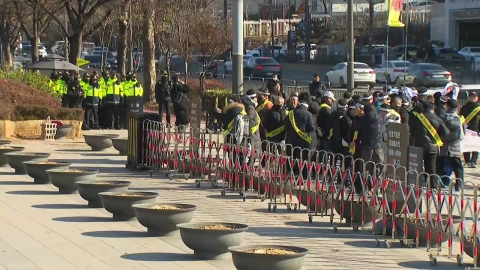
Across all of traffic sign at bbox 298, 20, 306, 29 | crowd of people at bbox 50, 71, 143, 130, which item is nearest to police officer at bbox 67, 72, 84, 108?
crowd of people at bbox 50, 71, 143, 130

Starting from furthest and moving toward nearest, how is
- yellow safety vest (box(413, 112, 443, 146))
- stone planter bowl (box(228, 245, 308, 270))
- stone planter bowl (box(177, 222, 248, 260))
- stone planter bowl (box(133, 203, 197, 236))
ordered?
yellow safety vest (box(413, 112, 443, 146)) → stone planter bowl (box(133, 203, 197, 236)) → stone planter bowl (box(177, 222, 248, 260)) → stone planter bowl (box(228, 245, 308, 270))

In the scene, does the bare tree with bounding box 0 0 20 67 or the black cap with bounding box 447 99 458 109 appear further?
the bare tree with bounding box 0 0 20 67

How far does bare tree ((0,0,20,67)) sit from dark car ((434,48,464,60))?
26.8m

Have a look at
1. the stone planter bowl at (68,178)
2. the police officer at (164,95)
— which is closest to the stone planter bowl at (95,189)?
the stone planter bowl at (68,178)

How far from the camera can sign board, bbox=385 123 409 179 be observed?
46.0 ft

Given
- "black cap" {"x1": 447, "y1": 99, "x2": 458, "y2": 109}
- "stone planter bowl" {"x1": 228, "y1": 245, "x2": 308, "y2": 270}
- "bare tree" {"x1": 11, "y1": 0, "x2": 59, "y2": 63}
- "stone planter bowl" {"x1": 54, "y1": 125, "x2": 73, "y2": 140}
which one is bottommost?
"stone planter bowl" {"x1": 228, "y1": 245, "x2": 308, "y2": 270}

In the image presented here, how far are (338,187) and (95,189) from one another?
12.0ft

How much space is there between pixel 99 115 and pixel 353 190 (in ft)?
55.4

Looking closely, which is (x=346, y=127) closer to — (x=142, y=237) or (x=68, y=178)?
(x=68, y=178)

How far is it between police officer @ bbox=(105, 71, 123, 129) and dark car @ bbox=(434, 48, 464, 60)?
3496 centimetres

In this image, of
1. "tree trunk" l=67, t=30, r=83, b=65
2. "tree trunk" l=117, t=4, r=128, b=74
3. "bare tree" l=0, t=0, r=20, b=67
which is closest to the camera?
"tree trunk" l=67, t=30, r=83, b=65

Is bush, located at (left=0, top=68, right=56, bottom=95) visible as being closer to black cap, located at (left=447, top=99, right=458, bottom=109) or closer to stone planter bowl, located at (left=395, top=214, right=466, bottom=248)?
black cap, located at (left=447, top=99, right=458, bottom=109)

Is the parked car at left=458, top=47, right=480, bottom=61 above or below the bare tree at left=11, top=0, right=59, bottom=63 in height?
below

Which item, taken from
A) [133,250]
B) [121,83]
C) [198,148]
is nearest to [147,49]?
[121,83]
